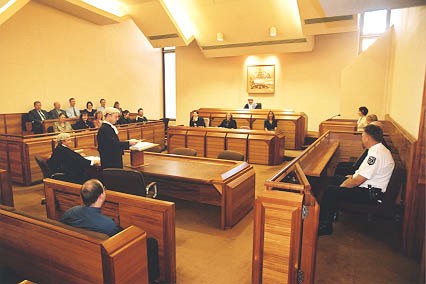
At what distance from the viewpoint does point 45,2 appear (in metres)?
7.62

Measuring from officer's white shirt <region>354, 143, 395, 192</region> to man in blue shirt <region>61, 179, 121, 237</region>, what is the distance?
2337 millimetres

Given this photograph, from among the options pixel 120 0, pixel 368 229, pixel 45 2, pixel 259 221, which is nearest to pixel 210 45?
pixel 120 0

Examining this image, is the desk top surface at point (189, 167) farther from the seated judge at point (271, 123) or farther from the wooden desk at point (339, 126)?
the seated judge at point (271, 123)

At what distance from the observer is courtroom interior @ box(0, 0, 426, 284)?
196 cm

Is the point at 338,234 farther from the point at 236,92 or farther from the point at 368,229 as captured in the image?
the point at 236,92

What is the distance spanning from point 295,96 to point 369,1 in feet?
20.5

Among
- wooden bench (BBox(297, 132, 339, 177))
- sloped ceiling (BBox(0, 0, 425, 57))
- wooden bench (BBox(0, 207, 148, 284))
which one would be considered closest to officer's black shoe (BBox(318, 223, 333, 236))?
wooden bench (BBox(297, 132, 339, 177))

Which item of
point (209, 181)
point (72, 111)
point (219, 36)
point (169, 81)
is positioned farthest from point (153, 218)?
point (169, 81)

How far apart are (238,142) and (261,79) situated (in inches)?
Result: 172

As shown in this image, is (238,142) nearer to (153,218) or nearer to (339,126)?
(339,126)

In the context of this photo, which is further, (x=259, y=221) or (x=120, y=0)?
(x=120, y=0)

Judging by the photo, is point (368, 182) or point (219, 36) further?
point (219, 36)

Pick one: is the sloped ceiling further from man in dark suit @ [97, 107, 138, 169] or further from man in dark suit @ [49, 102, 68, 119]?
man in dark suit @ [97, 107, 138, 169]

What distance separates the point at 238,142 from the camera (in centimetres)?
664
